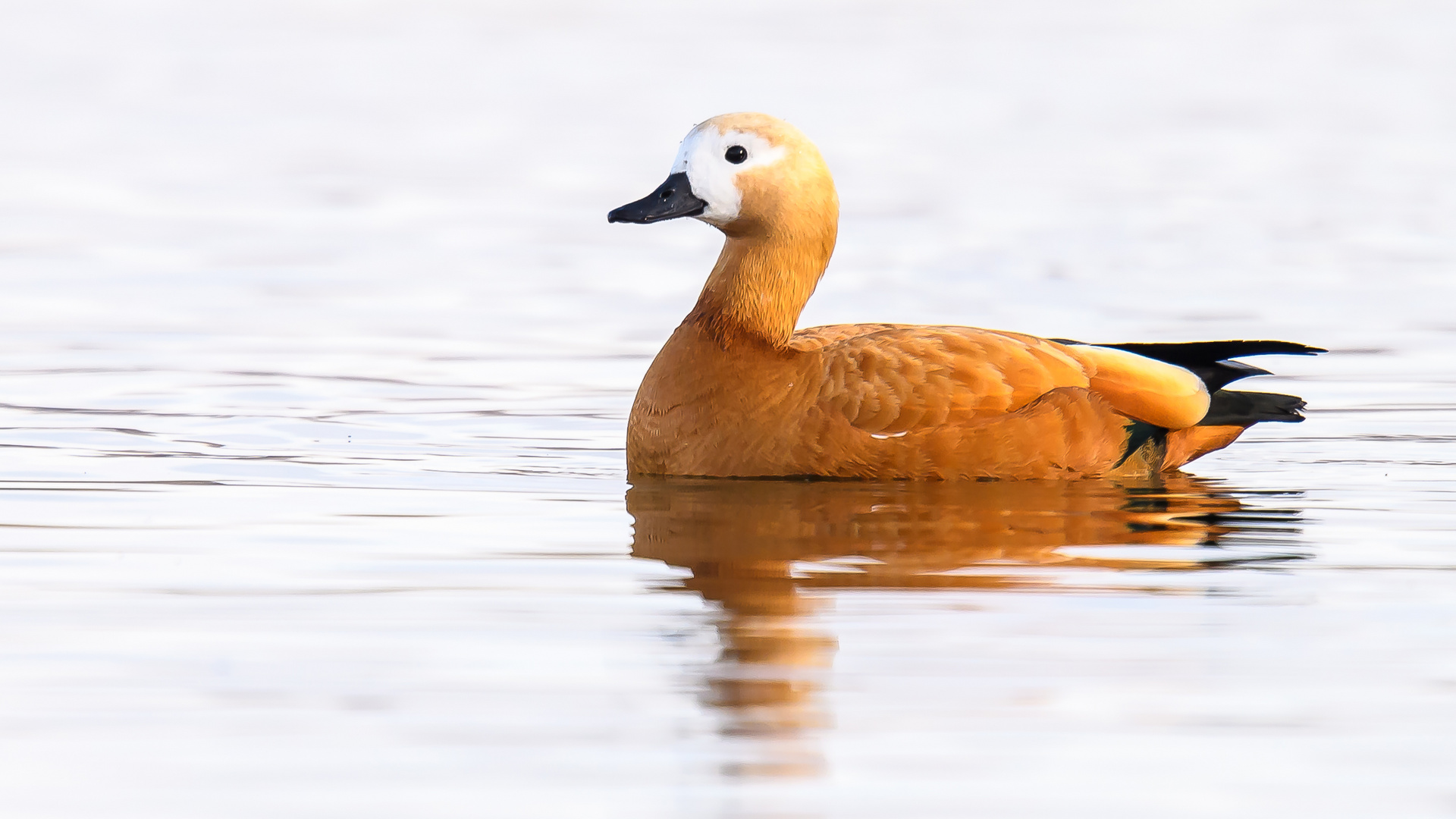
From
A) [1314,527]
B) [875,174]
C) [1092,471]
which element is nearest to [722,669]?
[1314,527]

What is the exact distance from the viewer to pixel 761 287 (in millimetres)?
9727

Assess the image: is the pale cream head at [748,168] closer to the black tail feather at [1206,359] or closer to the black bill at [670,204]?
the black bill at [670,204]

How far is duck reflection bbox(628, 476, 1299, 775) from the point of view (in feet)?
18.8

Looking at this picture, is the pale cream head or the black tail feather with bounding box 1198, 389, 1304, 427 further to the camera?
the black tail feather with bounding box 1198, 389, 1304, 427

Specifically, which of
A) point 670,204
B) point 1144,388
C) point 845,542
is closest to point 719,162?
point 670,204

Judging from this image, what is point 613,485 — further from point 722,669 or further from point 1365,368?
point 1365,368

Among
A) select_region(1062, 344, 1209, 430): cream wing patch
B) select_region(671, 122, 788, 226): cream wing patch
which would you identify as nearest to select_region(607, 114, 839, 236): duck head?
select_region(671, 122, 788, 226): cream wing patch

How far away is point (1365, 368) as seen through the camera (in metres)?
12.8

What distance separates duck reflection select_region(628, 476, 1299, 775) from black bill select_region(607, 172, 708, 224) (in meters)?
1.08

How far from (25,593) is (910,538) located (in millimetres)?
2778

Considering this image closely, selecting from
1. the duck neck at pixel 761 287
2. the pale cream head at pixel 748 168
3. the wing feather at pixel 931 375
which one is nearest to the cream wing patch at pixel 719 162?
the pale cream head at pixel 748 168

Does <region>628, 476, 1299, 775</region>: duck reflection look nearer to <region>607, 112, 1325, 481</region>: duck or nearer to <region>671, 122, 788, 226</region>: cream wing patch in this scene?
<region>607, 112, 1325, 481</region>: duck

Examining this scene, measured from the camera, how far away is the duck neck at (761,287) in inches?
380

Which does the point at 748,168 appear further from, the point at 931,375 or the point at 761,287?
the point at 931,375
